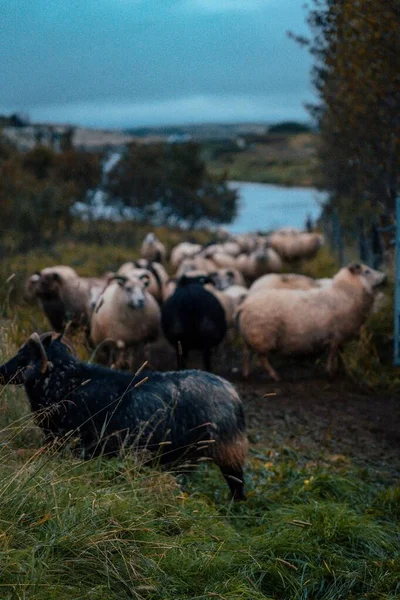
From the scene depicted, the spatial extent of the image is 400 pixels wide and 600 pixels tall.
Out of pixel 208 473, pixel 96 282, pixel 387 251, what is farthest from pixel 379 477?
pixel 387 251

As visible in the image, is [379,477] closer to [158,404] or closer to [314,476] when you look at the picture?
[314,476]

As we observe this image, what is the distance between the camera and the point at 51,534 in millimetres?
3811

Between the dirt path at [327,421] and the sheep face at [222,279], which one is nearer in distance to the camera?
the dirt path at [327,421]

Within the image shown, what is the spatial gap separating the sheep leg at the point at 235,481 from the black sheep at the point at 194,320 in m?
4.61

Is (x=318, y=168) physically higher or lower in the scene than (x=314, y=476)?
higher

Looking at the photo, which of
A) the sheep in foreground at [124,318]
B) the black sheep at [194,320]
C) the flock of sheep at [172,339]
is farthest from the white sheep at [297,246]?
the black sheep at [194,320]

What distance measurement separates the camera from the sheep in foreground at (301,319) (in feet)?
33.6

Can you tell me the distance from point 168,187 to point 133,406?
1629 inches

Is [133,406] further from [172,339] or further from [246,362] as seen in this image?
[172,339]

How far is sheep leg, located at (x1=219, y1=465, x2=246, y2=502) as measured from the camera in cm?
581

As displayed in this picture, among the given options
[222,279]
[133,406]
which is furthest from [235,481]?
[222,279]

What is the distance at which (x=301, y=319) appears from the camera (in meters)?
10.3

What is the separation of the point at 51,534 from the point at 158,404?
1.85m

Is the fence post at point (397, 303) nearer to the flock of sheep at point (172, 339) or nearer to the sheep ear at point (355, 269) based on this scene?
the flock of sheep at point (172, 339)
